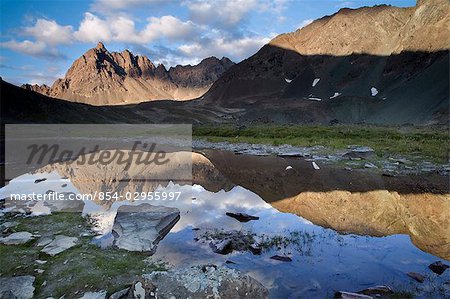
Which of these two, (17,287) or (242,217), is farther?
(242,217)

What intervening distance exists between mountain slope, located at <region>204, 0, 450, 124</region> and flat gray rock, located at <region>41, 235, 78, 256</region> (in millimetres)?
63094

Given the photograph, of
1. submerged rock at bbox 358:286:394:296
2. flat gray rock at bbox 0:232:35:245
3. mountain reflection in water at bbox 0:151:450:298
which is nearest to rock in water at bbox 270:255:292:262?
mountain reflection in water at bbox 0:151:450:298

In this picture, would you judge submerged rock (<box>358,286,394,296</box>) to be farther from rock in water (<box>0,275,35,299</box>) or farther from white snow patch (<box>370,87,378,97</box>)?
white snow patch (<box>370,87,378,97</box>)

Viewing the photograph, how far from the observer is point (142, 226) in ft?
31.8

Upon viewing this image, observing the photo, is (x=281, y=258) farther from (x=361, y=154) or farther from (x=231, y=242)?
(x=361, y=154)

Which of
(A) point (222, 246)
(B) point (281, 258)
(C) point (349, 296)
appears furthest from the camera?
(A) point (222, 246)

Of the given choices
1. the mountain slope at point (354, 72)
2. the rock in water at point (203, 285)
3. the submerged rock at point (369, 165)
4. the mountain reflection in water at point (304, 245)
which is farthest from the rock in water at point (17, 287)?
the mountain slope at point (354, 72)

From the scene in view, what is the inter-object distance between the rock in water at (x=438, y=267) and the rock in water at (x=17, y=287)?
27.0 feet

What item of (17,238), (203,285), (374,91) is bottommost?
(17,238)

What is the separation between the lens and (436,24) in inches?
3546

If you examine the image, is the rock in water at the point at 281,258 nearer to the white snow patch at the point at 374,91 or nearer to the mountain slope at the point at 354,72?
the mountain slope at the point at 354,72

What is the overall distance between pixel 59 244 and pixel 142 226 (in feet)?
7.07

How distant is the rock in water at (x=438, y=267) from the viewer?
7329 millimetres

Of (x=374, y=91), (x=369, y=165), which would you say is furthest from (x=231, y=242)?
(x=374, y=91)
